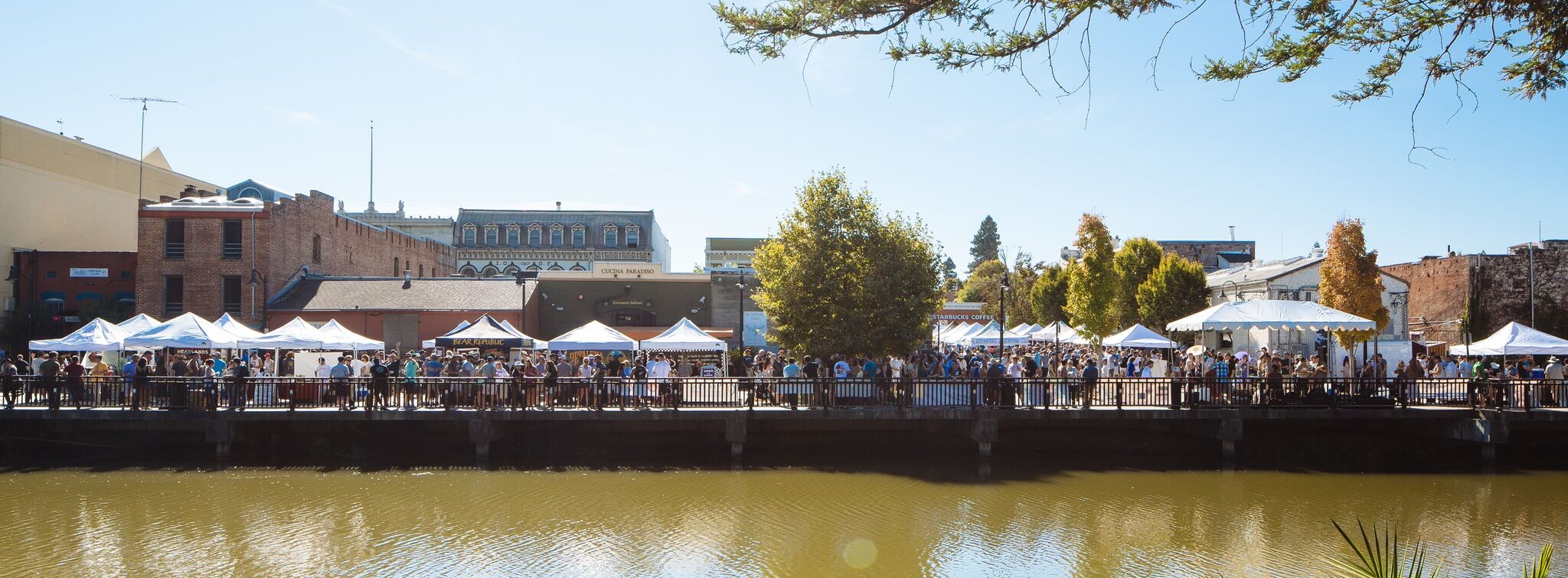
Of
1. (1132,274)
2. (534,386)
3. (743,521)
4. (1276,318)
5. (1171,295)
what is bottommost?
(743,521)

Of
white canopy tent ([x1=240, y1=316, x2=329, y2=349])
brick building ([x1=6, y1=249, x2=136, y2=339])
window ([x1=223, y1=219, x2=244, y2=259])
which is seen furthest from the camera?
brick building ([x1=6, y1=249, x2=136, y2=339])

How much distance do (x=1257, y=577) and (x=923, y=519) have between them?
16.5 ft

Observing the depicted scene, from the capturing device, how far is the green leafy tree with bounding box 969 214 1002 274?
108625 millimetres

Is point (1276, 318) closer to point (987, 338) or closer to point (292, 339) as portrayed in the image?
point (987, 338)

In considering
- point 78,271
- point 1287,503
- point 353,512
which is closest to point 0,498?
point 353,512

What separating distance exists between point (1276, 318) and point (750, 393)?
38.2 ft

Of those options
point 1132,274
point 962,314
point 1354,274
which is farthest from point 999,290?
point 1354,274

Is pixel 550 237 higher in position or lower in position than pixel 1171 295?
higher

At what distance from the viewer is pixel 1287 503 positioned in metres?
17.2

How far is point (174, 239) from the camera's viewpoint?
126 ft

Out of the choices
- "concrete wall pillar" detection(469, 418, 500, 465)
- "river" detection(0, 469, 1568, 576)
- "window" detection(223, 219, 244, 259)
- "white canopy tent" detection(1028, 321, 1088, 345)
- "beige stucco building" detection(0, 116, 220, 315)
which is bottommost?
"river" detection(0, 469, 1568, 576)

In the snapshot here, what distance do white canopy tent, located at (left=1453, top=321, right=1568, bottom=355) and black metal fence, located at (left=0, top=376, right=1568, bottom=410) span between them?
26.7 inches

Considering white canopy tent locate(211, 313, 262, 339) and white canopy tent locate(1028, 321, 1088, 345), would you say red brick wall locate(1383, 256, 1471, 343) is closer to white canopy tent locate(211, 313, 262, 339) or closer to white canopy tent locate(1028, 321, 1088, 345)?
white canopy tent locate(1028, 321, 1088, 345)

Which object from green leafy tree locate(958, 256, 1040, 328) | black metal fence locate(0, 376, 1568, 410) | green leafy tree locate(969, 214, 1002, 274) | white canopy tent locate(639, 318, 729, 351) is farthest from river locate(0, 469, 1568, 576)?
green leafy tree locate(969, 214, 1002, 274)
